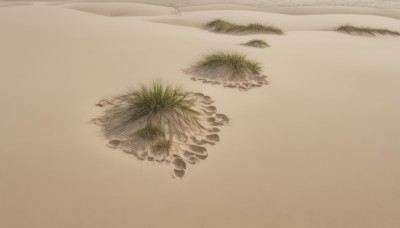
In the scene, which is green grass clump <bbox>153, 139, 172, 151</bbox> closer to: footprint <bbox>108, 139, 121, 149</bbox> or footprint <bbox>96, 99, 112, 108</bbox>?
footprint <bbox>108, 139, 121, 149</bbox>

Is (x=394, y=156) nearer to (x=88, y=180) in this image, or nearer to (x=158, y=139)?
(x=158, y=139)

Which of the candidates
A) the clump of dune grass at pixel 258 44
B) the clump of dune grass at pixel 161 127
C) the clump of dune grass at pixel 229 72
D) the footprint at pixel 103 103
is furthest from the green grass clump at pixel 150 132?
the clump of dune grass at pixel 258 44

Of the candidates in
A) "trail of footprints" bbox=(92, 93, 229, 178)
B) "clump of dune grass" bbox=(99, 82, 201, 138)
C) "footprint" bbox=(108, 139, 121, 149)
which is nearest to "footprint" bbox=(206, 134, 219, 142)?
"trail of footprints" bbox=(92, 93, 229, 178)

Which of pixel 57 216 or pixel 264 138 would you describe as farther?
pixel 264 138

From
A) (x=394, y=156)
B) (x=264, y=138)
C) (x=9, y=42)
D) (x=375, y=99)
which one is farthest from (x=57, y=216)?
(x=9, y=42)

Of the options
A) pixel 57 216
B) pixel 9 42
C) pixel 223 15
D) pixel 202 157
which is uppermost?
pixel 223 15

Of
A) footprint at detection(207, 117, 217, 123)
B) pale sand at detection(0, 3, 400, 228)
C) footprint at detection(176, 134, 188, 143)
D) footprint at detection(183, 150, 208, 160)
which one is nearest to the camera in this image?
pale sand at detection(0, 3, 400, 228)

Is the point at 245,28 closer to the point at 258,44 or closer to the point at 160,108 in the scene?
the point at 258,44

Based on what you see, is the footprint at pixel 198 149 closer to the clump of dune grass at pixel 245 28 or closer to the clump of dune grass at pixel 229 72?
the clump of dune grass at pixel 229 72
